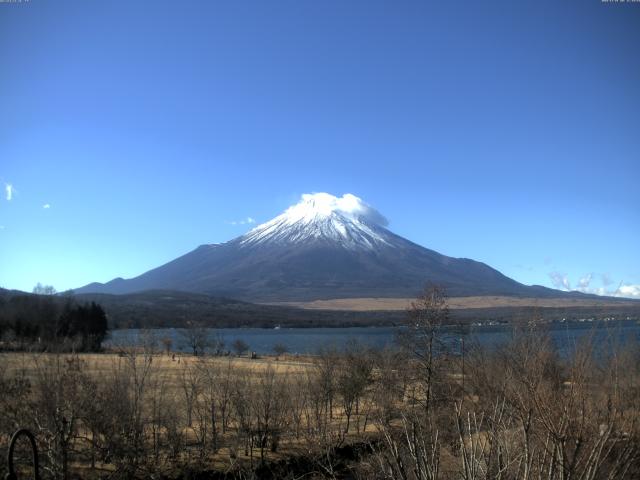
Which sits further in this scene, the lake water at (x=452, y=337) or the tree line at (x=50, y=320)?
the tree line at (x=50, y=320)

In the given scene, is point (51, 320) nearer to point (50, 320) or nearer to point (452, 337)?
point (50, 320)

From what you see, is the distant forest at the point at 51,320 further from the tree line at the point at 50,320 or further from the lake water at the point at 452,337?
the lake water at the point at 452,337

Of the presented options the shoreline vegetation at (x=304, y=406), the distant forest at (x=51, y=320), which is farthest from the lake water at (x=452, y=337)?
the distant forest at (x=51, y=320)

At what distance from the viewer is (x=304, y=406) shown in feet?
88.0

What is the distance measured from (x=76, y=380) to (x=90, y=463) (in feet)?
18.1

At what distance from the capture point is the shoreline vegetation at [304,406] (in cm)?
1006

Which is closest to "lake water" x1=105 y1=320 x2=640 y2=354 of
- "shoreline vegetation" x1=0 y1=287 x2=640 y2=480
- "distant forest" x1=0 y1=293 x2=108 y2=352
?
"shoreline vegetation" x1=0 y1=287 x2=640 y2=480

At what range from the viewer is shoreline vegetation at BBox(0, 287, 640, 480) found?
10062mm

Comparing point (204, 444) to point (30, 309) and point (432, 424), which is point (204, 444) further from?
point (30, 309)

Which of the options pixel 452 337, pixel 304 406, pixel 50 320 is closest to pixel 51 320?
pixel 50 320

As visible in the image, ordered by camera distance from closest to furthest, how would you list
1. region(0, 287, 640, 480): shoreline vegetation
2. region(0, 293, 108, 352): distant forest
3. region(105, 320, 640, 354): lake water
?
1. region(0, 287, 640, 480): shoreline vegetation
2. region(105, 320, 640, 354): lake water
3. region(0, 293, 108, 352): distant forest

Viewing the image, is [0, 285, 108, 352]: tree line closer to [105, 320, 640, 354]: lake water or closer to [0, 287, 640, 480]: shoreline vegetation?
[105, 320, 640, 354]: lake water

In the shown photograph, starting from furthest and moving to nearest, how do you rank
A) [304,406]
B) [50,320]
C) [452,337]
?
[50,320] < [452,337] < [304,406]

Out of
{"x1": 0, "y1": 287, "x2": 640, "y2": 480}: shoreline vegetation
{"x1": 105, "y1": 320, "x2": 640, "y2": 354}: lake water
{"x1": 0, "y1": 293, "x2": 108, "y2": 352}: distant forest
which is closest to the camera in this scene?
{"x1": 0, "y1": 287, "x2": 640, "y2": 480}: shoreline vegetation
